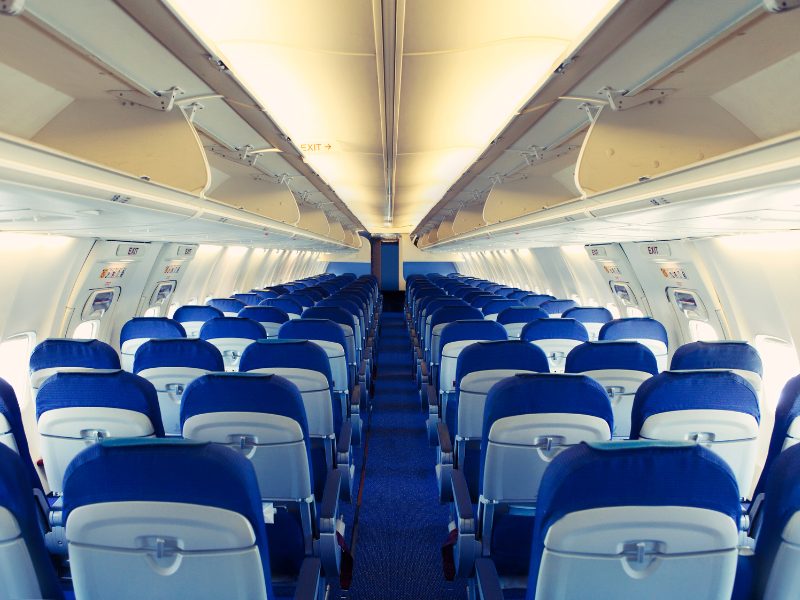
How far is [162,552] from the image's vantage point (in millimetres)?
1979

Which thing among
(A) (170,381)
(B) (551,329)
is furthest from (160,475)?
(B) (551,329)

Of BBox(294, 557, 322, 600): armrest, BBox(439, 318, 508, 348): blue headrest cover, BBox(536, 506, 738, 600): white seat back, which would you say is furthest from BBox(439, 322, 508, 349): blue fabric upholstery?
BBox(536, 506, 738, 600): white seat back

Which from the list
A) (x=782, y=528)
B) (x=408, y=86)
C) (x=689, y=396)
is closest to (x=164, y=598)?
(x=782, y=528)

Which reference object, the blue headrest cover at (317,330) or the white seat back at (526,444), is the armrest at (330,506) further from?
the blue headrest cover at (317,330)

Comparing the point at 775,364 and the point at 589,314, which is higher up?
the point at 589,314

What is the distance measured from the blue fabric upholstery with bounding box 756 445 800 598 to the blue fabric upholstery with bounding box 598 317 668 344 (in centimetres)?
437

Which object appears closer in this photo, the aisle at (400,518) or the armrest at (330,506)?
the armrest at (330,506)

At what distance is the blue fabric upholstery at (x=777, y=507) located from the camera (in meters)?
1.98

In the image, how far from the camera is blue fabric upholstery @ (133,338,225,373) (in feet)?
15.6

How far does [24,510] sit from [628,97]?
4092 mm

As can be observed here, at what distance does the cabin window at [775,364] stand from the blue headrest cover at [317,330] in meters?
4.13

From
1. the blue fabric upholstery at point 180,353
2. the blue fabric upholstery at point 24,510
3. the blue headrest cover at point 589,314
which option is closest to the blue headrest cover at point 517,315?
the blue headrest cover at point 589,314

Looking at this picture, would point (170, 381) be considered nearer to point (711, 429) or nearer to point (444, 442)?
point (444, 442)

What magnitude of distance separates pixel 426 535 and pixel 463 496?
4.70 ft
